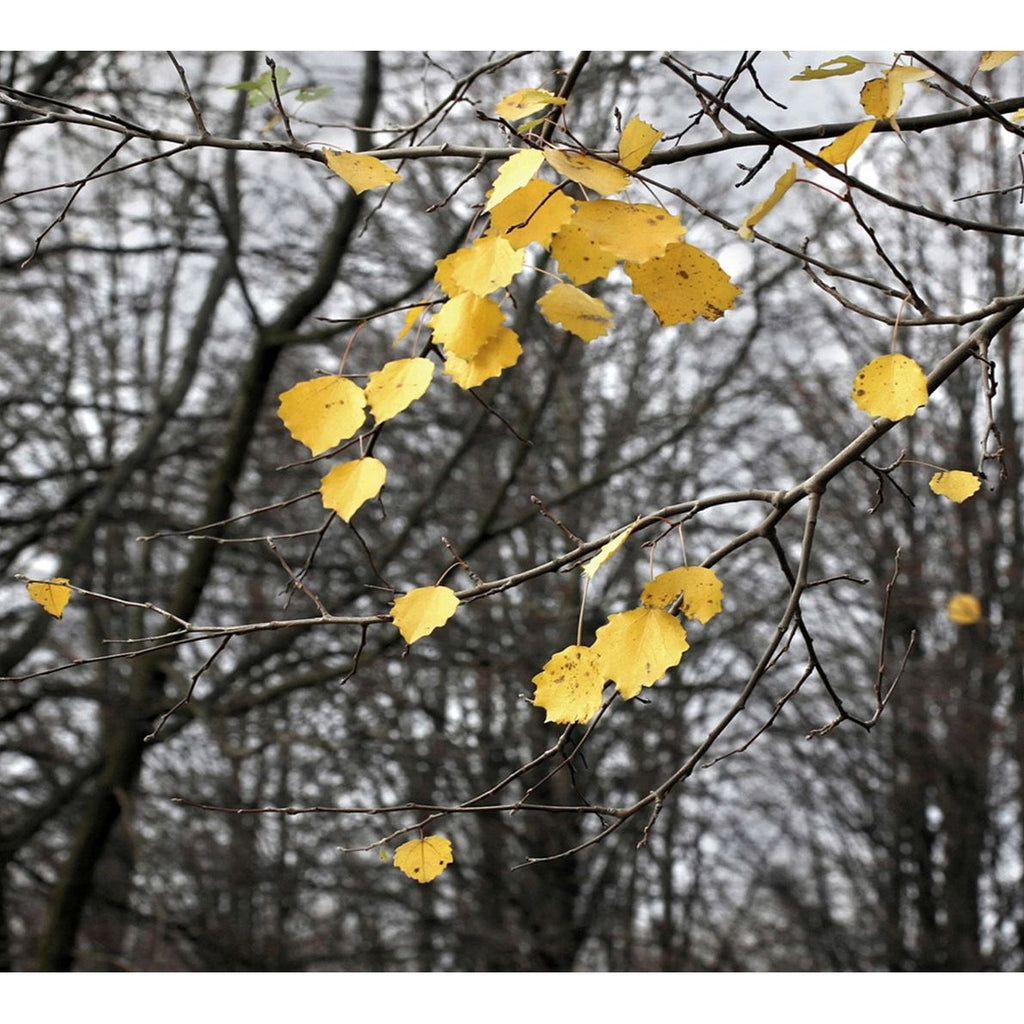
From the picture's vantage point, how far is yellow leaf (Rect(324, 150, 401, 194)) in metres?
0.73

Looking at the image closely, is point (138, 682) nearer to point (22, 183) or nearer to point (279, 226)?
point (279, 226)

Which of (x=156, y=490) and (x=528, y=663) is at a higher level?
(x=156, y=490)

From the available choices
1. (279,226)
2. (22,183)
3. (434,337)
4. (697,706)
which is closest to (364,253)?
(279,226)

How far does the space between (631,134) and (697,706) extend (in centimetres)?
378

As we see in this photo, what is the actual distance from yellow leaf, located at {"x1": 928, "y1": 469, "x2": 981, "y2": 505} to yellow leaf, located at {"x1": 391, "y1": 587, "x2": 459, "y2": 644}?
1.02 feet

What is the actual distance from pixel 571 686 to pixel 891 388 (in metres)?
0.24

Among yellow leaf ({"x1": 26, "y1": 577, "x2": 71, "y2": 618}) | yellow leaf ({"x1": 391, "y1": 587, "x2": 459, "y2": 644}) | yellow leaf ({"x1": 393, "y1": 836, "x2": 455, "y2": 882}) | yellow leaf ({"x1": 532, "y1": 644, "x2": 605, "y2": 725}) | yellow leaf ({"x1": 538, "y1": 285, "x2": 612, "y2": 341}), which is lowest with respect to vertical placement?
yellow leaf ({"x1": 393, "y1": 836, "x2": 455, "y2": 882})

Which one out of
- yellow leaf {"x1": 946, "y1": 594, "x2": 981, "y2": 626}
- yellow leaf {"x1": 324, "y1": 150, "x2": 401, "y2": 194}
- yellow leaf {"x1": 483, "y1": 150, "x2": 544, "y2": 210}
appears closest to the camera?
yellow leaf {"x1": 483, "y1": 150, "x2": 544, "y2": 210}

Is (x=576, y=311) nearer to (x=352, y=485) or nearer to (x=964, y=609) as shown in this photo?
(x=352, y=485)

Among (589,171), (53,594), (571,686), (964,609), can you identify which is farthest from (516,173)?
(964,609)

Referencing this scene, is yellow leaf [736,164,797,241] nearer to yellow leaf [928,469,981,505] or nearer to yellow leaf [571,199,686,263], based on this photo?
yellow leaf [571,199,686,263]

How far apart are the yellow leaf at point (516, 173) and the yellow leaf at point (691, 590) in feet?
0.79

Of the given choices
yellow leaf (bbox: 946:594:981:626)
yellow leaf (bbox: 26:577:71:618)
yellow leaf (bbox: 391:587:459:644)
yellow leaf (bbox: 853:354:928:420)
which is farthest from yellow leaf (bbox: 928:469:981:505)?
yellow leaf (bbox: 946:594:981:626)

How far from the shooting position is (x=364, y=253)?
11.8 feet
